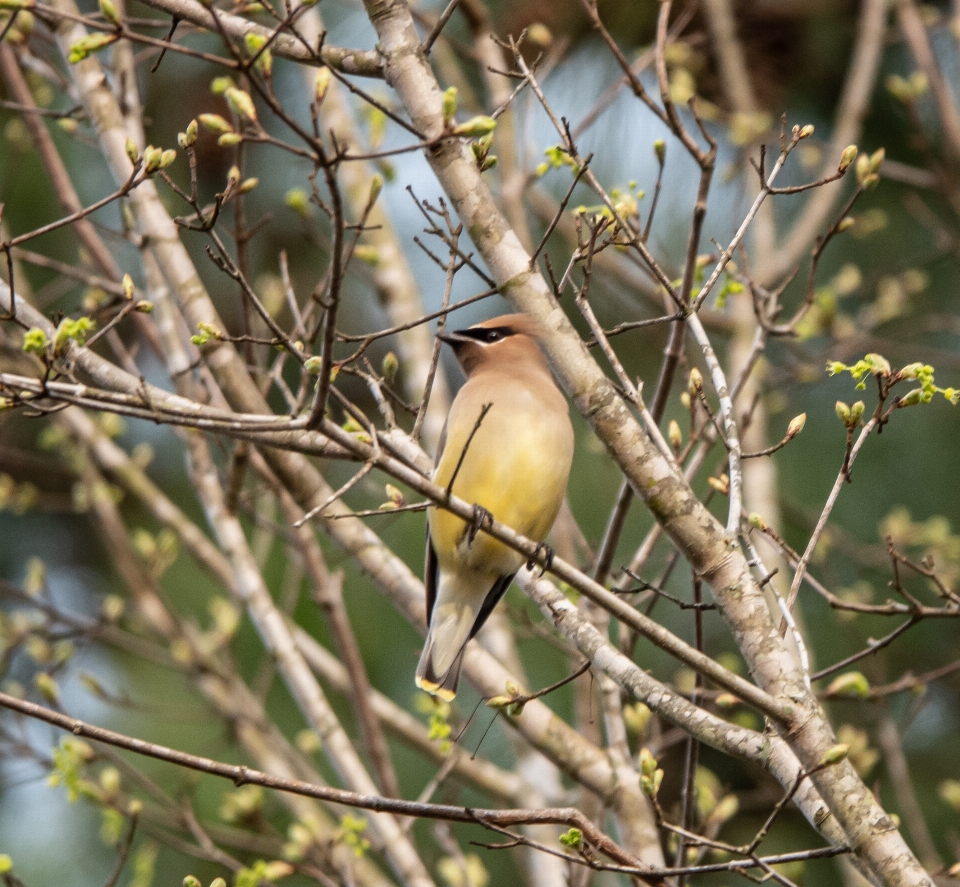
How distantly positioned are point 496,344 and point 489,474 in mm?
659

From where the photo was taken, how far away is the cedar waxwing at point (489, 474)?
3781 mm

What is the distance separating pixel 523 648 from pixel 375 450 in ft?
15.1

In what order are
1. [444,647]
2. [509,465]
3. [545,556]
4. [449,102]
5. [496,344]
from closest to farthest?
[449,102] → [545,556] → [509,465] → [444,647] → [496,344]

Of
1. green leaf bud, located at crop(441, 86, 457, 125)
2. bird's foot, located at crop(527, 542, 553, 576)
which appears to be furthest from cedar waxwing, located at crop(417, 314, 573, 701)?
green leaf bud, located at crop(441, 86, 457, 125)

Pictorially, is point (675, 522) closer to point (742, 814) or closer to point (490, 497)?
point (490, 497)

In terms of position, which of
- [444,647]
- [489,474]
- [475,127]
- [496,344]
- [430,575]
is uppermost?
[475,127]

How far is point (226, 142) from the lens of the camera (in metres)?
2.38

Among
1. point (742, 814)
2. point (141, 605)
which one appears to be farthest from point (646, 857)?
point (742, 814)

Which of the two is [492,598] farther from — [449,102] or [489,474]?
[449,102]

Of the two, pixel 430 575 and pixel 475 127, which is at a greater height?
pixel 475 127

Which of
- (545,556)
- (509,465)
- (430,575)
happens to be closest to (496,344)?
(509,465)

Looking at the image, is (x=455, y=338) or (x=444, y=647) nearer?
(x=444, y=647)

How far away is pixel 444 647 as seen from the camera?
160 inches

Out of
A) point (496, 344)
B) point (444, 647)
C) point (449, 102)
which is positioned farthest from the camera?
point (496, 344)
